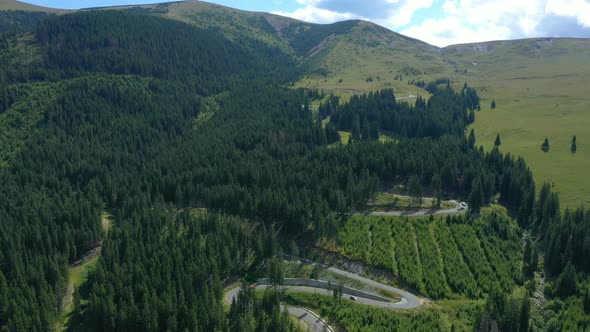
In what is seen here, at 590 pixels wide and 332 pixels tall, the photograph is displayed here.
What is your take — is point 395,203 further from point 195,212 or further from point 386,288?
point 195,212

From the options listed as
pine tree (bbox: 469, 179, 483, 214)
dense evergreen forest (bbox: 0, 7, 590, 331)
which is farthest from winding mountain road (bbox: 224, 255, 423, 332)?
pine tree (bbox: 469, 179, 483, 214)

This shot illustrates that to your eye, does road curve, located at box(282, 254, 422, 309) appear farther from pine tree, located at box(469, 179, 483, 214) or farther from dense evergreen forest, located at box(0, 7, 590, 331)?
pine tree, located at box(469, 179, 483, 214)

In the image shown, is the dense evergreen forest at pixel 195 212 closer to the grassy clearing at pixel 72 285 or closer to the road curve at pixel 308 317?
the grassy clearing at pixel 72 285

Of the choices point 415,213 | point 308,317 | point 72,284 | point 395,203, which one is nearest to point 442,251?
point 415,213

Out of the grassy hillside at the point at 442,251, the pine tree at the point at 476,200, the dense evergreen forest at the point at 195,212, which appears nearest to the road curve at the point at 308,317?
the dense evergreen forest at the point at 195,212

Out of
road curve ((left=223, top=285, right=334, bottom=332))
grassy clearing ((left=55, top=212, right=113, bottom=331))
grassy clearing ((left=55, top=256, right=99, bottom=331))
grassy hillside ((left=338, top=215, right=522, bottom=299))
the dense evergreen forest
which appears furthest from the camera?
grassy hillside ((left=338, top=215, right=522, bottom=299))

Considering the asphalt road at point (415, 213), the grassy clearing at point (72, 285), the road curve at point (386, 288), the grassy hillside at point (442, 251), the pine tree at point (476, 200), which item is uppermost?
the pine tree at point (476, 200)

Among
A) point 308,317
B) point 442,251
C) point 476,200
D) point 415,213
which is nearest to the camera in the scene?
point 308,317

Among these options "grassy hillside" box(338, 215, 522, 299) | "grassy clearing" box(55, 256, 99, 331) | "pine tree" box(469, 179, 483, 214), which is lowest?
"grassy clearing" box(55, 256, 99, 331)

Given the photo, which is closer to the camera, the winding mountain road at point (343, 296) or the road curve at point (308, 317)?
the road curve at point (308, 317)

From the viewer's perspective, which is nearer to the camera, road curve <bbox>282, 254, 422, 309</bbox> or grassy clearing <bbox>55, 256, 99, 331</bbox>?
grassy clearing <bbox>55, 256, 99, 331</bbox>

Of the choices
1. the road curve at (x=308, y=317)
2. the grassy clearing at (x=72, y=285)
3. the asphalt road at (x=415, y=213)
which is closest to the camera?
the road curve at (x=308, y=317)

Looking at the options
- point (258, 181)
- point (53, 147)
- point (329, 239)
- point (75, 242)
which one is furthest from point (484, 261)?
point (53, 147)
